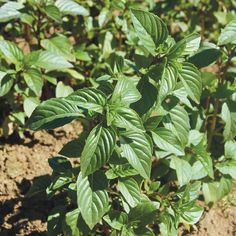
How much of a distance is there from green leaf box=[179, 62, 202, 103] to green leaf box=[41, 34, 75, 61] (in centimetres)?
101

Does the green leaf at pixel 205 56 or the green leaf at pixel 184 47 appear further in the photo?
the green leaf at pixel 205 56

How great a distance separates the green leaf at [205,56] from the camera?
2.64 m

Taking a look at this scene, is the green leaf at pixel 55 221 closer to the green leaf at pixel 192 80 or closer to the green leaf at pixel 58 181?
the green leaf at pixel 58 181

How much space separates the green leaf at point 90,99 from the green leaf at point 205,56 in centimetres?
A: 70

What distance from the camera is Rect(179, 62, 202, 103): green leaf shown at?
232cm

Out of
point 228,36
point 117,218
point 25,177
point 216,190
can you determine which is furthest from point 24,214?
point 228,36

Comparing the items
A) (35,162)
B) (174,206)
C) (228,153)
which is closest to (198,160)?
(228,153)

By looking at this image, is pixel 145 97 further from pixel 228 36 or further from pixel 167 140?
pixel 228 36

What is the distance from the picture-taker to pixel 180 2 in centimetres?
388

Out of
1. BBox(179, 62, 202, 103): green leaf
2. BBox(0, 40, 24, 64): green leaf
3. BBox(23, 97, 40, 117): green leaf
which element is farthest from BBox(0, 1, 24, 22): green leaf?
BBox(179, 62, 202, 103): green leaf

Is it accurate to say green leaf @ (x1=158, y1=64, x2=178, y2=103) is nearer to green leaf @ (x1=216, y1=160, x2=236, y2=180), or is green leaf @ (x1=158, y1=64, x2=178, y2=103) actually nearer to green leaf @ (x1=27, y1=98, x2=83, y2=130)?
green leaf @ (x1=27, y1=98, x2=83, y2=130)

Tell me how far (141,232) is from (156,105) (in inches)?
26.0

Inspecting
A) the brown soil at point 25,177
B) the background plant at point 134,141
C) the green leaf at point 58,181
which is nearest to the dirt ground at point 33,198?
the brown soil at point 25,177

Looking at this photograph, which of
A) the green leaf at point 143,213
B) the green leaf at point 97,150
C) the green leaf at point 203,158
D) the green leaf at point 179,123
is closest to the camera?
the green leaf at point 97,150
